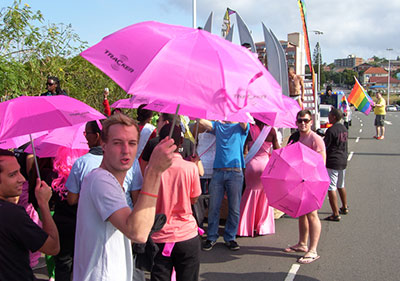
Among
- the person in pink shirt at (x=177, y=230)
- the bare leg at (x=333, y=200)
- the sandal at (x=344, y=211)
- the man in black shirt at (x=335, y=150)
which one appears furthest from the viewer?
the sandal at (x=344, y=211)

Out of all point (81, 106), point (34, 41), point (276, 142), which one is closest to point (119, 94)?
point (34, 41)

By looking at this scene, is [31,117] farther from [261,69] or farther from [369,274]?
[369,274]

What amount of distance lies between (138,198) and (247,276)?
3.21m

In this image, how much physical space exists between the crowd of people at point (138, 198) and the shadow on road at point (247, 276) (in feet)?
1.53

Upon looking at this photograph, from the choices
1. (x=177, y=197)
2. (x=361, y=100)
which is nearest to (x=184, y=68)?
(x=177, y=197)

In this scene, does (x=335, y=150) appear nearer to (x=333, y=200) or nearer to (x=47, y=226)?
(x=333, y=200)

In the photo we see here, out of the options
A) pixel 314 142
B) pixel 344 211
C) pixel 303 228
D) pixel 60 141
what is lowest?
pixel 344 211

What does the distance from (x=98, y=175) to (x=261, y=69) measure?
1.02 m

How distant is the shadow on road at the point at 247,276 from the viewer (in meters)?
4.57

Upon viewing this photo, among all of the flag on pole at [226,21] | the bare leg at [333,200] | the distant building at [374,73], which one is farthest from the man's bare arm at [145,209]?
the distant building at [374,73]

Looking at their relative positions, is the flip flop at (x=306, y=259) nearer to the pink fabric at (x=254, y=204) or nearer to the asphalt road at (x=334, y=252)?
the asphalt road at (x=334, y=252)

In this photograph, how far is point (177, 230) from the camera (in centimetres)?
324

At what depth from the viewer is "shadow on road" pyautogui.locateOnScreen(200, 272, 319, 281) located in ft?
15.0

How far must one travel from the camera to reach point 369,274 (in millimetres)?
4637
